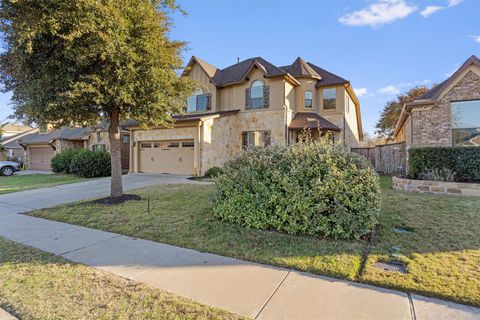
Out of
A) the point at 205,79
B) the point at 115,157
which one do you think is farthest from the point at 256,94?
the point at 115,157

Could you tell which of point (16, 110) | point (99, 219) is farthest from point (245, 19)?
point (99, 219)

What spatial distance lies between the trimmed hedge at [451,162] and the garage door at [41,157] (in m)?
31.5

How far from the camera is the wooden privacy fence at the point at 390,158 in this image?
15756mm

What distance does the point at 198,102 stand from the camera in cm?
2019

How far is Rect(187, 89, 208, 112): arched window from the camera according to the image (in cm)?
1986

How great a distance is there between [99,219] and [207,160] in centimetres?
990

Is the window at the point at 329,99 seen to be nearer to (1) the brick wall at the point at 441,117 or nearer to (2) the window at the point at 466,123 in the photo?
(1) the brick wall at the point at 441,117

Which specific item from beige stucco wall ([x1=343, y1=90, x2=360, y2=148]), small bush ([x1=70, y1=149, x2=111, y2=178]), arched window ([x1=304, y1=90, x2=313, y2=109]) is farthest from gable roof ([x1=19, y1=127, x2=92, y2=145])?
beige stucco wall ([x1=343, y1=90, x2=360, y2=148])

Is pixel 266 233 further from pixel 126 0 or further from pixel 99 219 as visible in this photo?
pixel 126 0

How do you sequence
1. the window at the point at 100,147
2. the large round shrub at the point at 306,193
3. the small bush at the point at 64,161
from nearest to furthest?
1. the large round shrub at the point at 306,193
2. the small bush at the point at 64,161
3. the window at the point at 100,147

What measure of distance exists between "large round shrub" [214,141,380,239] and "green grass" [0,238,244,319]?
2718 mm

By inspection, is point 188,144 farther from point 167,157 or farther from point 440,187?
point 440,187

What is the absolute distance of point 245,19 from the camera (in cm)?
1286

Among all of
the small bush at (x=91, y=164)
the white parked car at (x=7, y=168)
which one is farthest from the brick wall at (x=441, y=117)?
the white parked car at (x=7, y=168)
